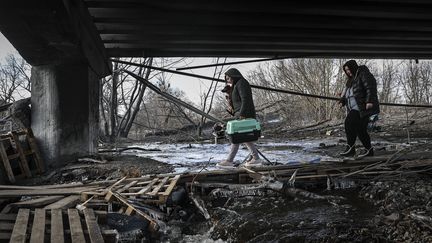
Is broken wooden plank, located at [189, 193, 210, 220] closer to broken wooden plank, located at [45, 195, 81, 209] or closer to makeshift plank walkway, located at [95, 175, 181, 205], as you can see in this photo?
makeshift plank walkway, located at [95, 175, 181, 205]

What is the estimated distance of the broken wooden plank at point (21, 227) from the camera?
9.77 feet

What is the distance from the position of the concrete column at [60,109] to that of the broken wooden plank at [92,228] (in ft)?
13.1

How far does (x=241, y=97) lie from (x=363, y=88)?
2356 mm

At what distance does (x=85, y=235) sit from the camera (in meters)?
3.28

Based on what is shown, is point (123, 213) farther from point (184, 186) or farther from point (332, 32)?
point (332, 32)

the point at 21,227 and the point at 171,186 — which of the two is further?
the point at 171,186

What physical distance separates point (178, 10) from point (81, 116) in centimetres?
289

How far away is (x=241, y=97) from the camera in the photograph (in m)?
7.04

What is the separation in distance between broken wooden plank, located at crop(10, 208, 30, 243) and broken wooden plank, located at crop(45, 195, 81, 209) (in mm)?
303

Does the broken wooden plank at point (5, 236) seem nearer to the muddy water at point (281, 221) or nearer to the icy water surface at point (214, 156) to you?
the muddy water at point (281, 221)

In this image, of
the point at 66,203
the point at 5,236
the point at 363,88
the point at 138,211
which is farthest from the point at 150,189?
the point at 363,88

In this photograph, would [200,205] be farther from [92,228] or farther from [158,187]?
[92,228]

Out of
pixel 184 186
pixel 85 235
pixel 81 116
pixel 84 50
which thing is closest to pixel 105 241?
pixel 85 235

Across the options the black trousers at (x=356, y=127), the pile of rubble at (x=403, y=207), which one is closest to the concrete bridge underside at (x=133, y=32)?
the black trousers at (x=356, y=127)
